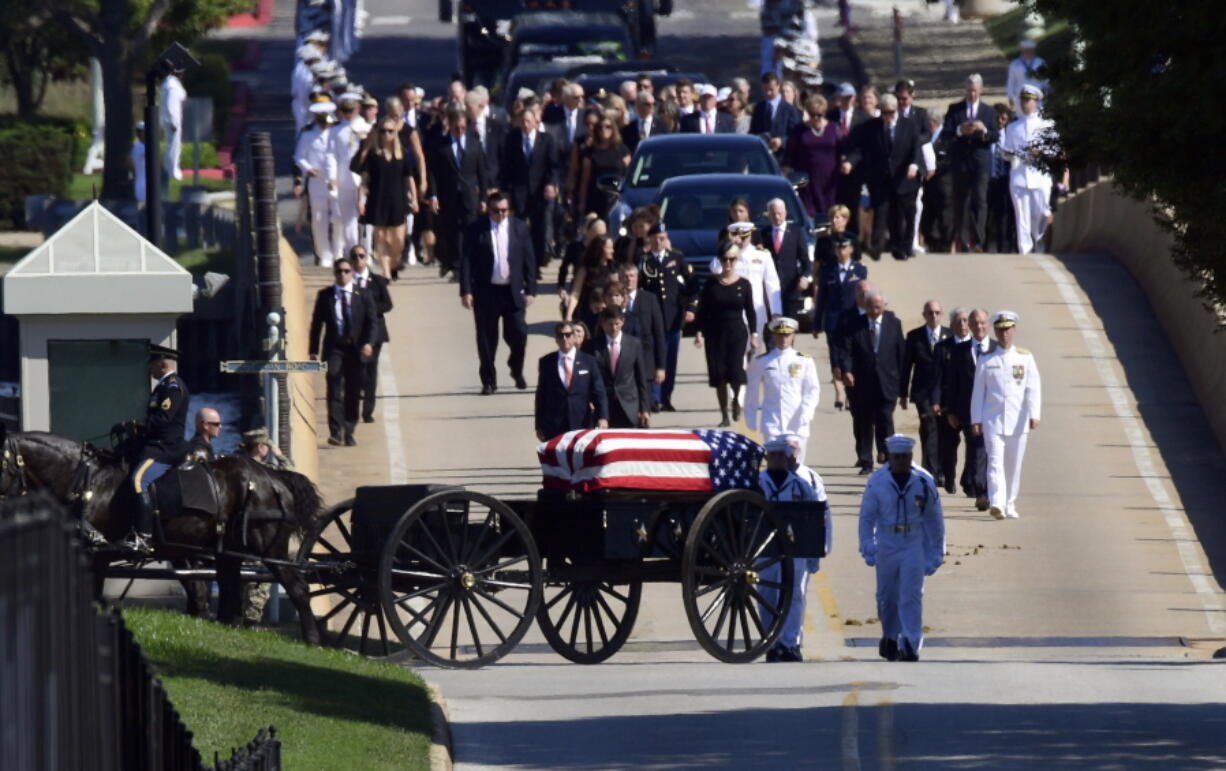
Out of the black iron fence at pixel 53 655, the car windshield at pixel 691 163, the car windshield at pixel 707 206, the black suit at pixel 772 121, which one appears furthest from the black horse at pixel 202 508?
the black suit at pixel 772 121

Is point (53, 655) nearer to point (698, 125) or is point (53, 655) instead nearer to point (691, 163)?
point (691, 163)

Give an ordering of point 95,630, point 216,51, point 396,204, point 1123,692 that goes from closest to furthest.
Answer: point 95,630 → point 1123,692 → point 396,204 → point 216,51

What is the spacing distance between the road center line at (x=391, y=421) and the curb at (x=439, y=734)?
8.03 metres

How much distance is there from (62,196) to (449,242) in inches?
773

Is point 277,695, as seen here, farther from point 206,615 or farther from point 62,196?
point 62,196

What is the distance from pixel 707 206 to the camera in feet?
91.2

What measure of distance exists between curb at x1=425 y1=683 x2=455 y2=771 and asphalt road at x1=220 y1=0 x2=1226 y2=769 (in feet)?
0.40

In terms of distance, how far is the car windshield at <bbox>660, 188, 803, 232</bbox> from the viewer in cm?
2750

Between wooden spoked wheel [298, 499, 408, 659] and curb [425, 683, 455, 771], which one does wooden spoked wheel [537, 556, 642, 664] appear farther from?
curb [425, 683, 455, 771]

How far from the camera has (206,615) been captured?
1834cm

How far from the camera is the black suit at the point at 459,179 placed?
97.5 ft

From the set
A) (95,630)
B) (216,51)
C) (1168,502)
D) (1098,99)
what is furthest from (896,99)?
(216,51)

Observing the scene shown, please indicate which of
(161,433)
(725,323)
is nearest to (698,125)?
(725,323)

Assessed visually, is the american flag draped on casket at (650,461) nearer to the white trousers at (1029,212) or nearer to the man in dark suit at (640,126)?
the man in dark suit at (640,126)
